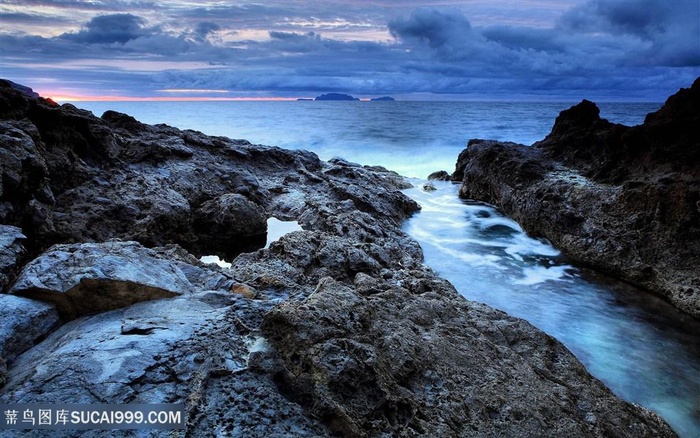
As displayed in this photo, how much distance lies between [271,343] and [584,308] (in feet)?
18.7

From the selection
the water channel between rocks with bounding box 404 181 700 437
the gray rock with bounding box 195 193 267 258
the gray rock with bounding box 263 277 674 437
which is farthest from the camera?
the gray rock with bounding box 195 193 267 258

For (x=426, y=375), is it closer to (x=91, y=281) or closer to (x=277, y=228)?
(x=91, y=281)

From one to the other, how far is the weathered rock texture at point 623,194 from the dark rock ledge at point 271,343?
14.1 ft

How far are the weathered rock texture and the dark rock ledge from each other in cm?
429

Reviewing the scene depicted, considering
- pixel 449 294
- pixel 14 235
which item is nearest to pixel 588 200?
pixel 449 294

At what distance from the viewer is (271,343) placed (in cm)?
282

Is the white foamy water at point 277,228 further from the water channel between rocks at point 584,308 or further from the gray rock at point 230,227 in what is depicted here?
the water channel between rocks at point 584,308

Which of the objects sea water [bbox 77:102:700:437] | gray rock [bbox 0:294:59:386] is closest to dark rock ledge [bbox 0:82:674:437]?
gray rock [bbox 0:294:59:386]

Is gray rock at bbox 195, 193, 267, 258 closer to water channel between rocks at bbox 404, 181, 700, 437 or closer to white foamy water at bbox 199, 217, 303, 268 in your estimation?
white foamy water at bbox 199, 217, 303, 268

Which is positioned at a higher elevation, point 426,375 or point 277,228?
point 426,375

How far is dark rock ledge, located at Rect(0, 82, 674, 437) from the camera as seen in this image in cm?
239

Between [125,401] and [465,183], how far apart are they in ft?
40.0

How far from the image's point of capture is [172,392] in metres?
2.35

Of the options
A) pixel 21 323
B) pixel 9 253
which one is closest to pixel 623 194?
pixel 21 323
